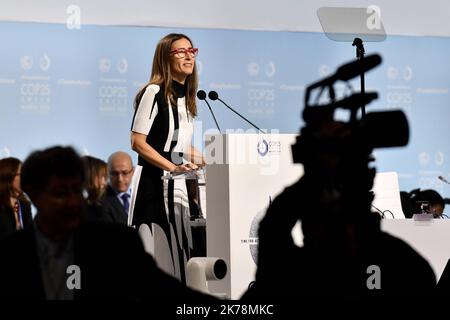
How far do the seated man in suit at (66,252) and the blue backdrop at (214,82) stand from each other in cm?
11

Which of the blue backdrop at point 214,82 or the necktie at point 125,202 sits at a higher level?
the blue backdrop at point 214,82

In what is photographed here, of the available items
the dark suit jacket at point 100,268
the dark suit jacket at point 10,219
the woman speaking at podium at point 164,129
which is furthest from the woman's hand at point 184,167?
the dark suit jacket at point 10,219

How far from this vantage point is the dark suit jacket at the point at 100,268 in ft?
7.20

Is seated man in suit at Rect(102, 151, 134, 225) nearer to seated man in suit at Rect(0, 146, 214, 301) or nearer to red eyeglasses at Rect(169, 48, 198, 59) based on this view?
seated man in suit at Rect(0, 146, 214, 301)

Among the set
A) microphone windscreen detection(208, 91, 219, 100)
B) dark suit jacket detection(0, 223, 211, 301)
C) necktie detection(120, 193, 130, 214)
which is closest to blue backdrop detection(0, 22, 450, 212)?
microphone windscreen detection(208, 91, 219, 100)

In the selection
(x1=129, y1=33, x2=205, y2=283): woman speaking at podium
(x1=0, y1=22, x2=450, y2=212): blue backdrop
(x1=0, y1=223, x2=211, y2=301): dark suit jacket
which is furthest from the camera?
(x1=129, y1=33, x2=205, y2=283): woman speaking at podium

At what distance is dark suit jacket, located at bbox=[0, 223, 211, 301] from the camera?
86.4 inches

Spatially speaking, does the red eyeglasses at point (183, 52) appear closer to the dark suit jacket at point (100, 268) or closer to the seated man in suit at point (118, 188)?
the seated man in suit at point (118, 188)

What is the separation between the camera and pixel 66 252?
2.22m

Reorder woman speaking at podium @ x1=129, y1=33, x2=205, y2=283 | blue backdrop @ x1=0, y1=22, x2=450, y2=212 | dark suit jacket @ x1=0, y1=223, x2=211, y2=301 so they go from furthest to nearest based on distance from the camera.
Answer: woman speaking at podium @ x1=129, y1=33, x2=205, y2=283 → blue backdrop @ x1=0, y1=22, x2=450, y2=212 → dark suit jacket @ x1=0, y1=223, x2=211, y2=301

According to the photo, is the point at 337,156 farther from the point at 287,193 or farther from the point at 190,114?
the point at 190,114

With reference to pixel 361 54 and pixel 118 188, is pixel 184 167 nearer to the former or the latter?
pixel 118 188
